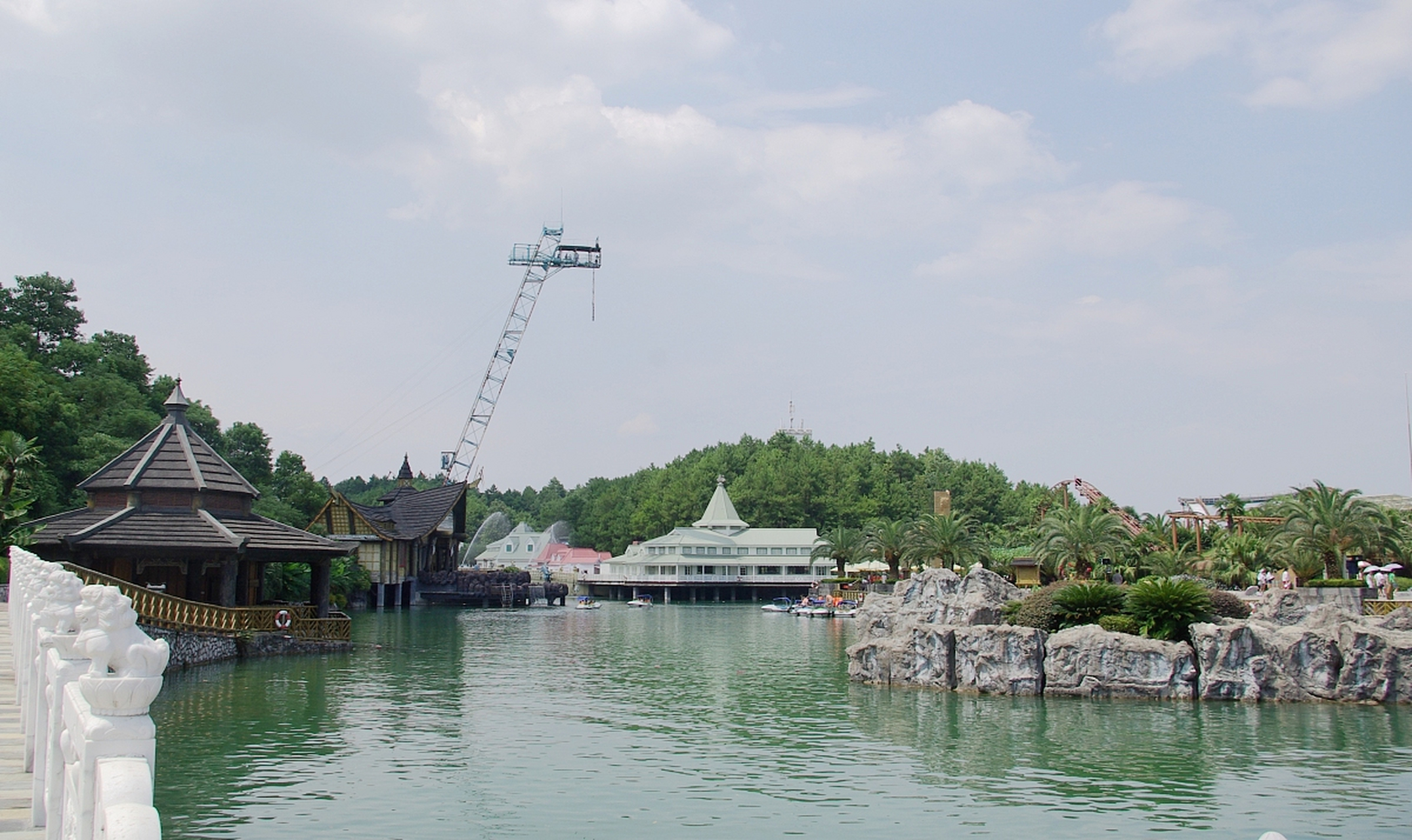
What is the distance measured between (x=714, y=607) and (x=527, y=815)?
75.1m

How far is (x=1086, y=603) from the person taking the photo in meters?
29.8

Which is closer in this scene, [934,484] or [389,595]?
[389,595]

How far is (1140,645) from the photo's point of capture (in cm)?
2781

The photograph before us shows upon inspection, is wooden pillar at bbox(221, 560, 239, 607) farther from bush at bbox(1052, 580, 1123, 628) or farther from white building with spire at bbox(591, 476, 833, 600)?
white building with spire at bbox(591, 476, 833, 600)

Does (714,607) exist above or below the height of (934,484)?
below

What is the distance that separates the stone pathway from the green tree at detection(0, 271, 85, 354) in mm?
62787

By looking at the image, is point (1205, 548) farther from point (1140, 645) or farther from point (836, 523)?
point (836, 523)

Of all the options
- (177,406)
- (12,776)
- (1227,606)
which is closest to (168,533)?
Result: (177,406)

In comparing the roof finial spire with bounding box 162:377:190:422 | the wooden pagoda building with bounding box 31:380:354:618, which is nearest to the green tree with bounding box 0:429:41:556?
the wooden pagoda building with bounding box 31:380:354:618

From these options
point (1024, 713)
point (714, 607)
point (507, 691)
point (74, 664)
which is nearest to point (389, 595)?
point (714, 607)

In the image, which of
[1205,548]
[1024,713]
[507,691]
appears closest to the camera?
[1024,713]

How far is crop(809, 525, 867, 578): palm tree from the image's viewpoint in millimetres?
89875

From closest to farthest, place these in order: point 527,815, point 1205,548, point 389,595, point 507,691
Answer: point 527,815
point 507,691
point 1205,548
point 389,595

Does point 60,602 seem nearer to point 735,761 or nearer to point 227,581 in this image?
point 735,761
